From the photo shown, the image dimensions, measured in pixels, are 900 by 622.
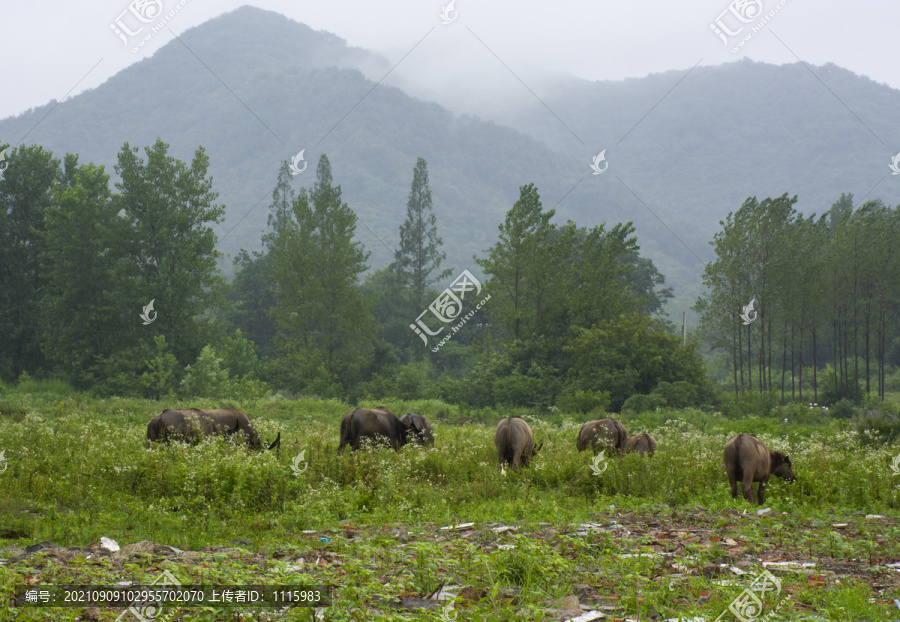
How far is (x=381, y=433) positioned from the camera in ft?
51.6

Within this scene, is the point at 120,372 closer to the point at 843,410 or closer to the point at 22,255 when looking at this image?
the point at 22,255

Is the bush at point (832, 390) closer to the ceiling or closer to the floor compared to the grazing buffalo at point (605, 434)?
closer to the floor

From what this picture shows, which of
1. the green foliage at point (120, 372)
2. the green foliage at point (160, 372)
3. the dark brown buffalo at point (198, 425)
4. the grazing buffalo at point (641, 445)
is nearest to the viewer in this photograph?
the dark brown buffalo at point (198, 425)

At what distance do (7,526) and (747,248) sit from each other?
42.4m

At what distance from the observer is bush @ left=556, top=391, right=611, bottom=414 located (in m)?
33.0

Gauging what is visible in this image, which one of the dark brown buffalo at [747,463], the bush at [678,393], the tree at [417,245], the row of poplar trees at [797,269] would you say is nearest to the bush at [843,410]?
the row of poplar trees at [797,269]

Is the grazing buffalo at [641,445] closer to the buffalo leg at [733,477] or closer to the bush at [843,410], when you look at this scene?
the buffalo leg at [733,477]

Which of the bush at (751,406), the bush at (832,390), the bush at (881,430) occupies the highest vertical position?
the bush at (881,430)

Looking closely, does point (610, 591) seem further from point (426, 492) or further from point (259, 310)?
point (259, 310)

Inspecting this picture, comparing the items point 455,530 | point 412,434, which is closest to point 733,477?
point 455,530

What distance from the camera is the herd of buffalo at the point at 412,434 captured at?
12.0 meters

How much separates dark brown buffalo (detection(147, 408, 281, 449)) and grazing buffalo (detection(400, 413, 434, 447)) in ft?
11.3

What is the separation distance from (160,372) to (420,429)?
75.0 ft

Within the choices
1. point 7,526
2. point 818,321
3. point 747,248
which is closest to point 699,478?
point 7,526
